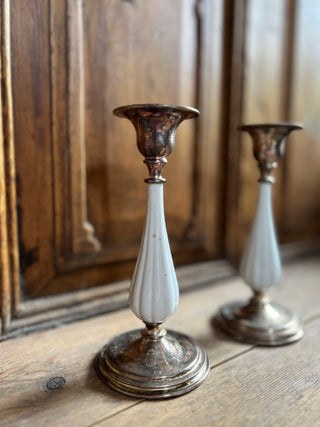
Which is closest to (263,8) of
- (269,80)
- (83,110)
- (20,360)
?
(269,80)

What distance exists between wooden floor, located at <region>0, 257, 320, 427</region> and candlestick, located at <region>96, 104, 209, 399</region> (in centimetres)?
2

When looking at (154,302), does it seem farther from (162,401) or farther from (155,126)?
(155,126)

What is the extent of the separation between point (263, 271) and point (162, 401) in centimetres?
31

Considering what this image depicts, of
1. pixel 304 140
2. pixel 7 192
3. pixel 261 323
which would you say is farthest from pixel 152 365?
pixel 304 140

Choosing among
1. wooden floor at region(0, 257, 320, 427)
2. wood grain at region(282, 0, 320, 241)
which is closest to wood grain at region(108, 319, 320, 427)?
wooden floor at region(0, 257, 320, 427)

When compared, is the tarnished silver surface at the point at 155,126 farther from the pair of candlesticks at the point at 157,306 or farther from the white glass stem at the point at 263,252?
the white glass stem at the point at 263,252

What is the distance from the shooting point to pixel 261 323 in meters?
0.65

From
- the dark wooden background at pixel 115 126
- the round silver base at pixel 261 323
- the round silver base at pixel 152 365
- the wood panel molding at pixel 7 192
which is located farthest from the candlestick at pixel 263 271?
the wood panel molding at pixel 7 192

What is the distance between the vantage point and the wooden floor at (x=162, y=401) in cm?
43

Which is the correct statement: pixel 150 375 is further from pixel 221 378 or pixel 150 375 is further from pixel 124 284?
pixel 124 284

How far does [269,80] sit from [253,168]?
0.82 feet

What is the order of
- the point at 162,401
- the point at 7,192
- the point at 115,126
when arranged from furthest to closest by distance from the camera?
the point at 115,126, the point at 7,192, the point at 162,401

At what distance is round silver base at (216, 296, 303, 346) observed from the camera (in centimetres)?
62

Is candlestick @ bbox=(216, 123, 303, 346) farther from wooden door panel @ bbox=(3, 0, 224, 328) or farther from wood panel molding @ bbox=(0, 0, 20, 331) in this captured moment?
wood panel molding @ bbox=(0, 0, 20, 331)
